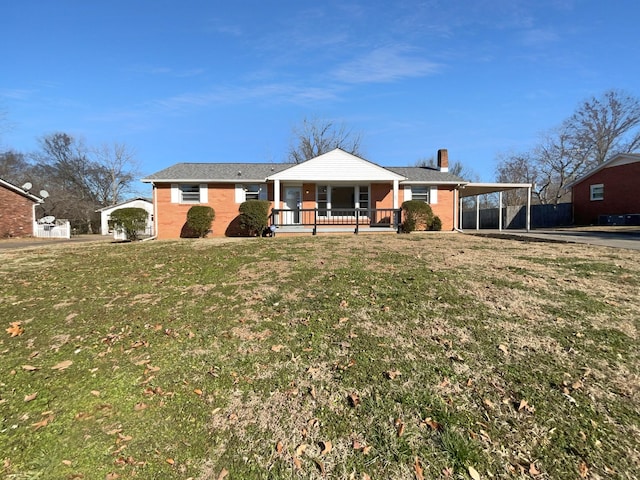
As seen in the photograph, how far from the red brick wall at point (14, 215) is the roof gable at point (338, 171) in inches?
802

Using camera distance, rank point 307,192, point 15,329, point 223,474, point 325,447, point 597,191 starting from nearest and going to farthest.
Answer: point 223,474 → point 325,447 → point 15,329 → point 307,192 → point 597,191

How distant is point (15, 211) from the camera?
931 inches

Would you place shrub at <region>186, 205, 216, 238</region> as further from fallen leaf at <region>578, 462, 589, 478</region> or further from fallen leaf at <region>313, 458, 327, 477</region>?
fallen leaf at <region>578, 462, 589, 478</region>

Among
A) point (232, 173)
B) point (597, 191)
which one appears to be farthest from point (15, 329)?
point (597, 191)

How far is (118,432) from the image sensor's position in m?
2.76

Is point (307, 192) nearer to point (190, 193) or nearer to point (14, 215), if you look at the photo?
point (190, 193)

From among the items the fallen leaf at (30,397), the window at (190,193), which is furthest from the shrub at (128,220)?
the fallen leaf at (30,397)

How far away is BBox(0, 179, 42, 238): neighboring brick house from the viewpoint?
74.6 feet

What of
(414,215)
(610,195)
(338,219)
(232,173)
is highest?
(232,173)

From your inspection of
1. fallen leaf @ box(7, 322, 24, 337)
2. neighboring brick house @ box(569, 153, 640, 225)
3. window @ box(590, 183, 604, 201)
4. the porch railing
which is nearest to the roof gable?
the porch railing

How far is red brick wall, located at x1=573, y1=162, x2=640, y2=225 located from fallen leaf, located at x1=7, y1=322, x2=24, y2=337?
30.1 metres

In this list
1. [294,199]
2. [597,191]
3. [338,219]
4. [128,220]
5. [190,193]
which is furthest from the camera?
[597,191]

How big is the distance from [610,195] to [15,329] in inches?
1229

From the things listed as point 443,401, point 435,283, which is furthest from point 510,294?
point 443,401
